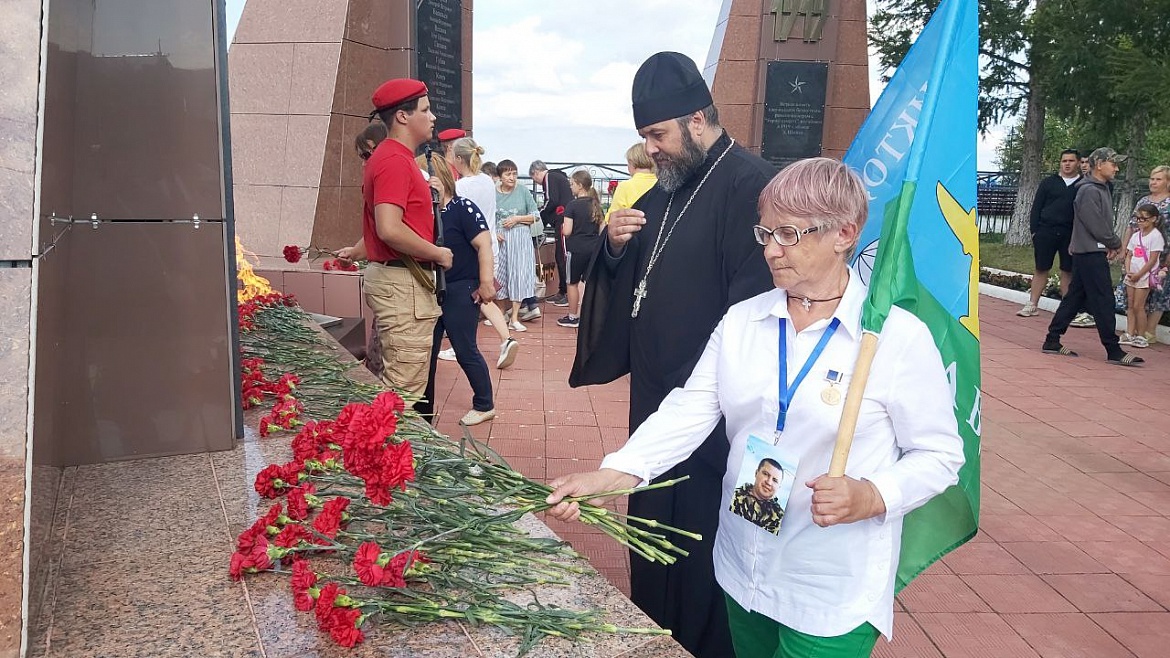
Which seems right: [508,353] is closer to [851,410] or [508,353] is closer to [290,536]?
[290,536]

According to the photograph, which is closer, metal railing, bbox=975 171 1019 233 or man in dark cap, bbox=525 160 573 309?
man in dark cap, bbox=525 160 573 309

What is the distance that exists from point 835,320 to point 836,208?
9.6 inches

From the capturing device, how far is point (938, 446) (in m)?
1.88

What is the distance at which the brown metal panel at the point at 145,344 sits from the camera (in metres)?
2.87

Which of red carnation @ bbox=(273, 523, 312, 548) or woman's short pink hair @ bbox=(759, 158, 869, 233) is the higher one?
woman's short pink hair @ bbox=(759, 158, 869, 233)

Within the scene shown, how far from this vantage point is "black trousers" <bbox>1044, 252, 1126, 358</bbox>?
8633 mm

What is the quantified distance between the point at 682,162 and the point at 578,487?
52.3 inches

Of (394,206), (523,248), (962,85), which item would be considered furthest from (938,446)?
(523,248)

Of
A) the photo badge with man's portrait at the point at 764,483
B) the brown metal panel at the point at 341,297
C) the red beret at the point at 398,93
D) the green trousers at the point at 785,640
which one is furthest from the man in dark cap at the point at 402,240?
the brown metal panel at the point at 341,297

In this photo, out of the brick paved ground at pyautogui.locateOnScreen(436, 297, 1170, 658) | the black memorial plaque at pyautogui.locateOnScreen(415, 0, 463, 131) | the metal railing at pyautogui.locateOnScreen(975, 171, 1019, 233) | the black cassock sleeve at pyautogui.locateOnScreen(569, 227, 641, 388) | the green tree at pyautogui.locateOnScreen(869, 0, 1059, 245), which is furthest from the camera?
the metal railing at pyautogui.locateOnScreen(975, 171, 1019, 233)

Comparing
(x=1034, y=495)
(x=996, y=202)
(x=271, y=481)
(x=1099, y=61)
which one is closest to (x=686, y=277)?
(x=271, y=481)

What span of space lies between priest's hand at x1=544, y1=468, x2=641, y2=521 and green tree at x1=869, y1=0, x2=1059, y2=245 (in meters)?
21.8

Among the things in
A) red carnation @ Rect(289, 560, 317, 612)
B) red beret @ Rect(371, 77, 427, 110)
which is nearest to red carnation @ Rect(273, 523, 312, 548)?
red carnation @ Rect(289, 560, 317, 612)

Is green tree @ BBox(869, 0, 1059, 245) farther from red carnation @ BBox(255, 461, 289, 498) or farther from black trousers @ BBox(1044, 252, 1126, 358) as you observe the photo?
red carnation @ BBox(255, 461, 289, 498)
